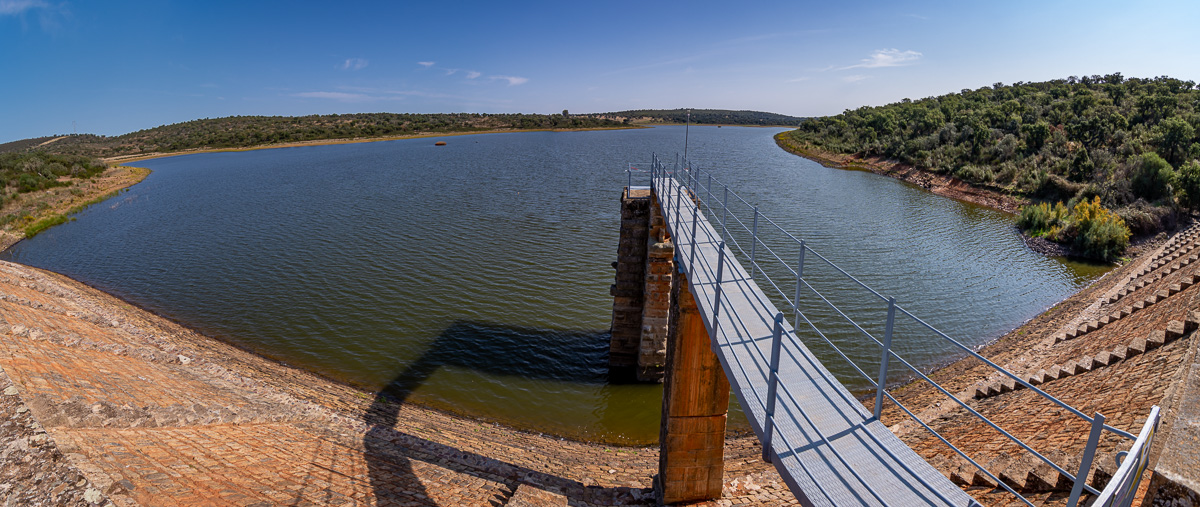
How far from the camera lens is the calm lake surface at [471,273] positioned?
1395 centimetres

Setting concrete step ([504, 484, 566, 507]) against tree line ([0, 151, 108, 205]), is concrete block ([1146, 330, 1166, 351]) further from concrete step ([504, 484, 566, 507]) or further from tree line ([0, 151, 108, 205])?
tree line ([0, 151, 108, 205])

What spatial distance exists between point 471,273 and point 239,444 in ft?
40.2

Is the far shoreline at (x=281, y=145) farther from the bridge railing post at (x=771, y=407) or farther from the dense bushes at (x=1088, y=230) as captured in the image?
the dense bushes at (x=1088, y=230)

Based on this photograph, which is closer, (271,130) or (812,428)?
(812,428)

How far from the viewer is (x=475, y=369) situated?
14203mm

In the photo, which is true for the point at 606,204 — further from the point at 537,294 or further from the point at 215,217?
the point at 215,217

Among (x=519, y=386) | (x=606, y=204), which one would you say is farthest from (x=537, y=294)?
(x=606, y=204)

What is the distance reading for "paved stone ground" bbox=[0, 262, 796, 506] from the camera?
20.4ft

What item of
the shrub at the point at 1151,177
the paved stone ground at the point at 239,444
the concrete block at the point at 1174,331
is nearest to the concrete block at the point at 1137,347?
the concrete block at the point at 1174,331

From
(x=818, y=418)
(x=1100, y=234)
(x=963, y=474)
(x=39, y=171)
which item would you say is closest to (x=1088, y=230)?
(x=1100, y=234)

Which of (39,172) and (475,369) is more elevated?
(39,172)

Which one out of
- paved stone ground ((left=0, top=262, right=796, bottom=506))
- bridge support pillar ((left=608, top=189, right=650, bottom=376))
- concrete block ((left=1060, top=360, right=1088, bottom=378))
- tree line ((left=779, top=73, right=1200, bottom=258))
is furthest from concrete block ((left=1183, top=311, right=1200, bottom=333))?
tree line ((left=779, top=73, right=1200, bottom=258))

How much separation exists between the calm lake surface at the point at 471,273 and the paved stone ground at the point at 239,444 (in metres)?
1.63

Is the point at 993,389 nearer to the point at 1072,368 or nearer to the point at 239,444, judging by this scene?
the point at 1072,368
